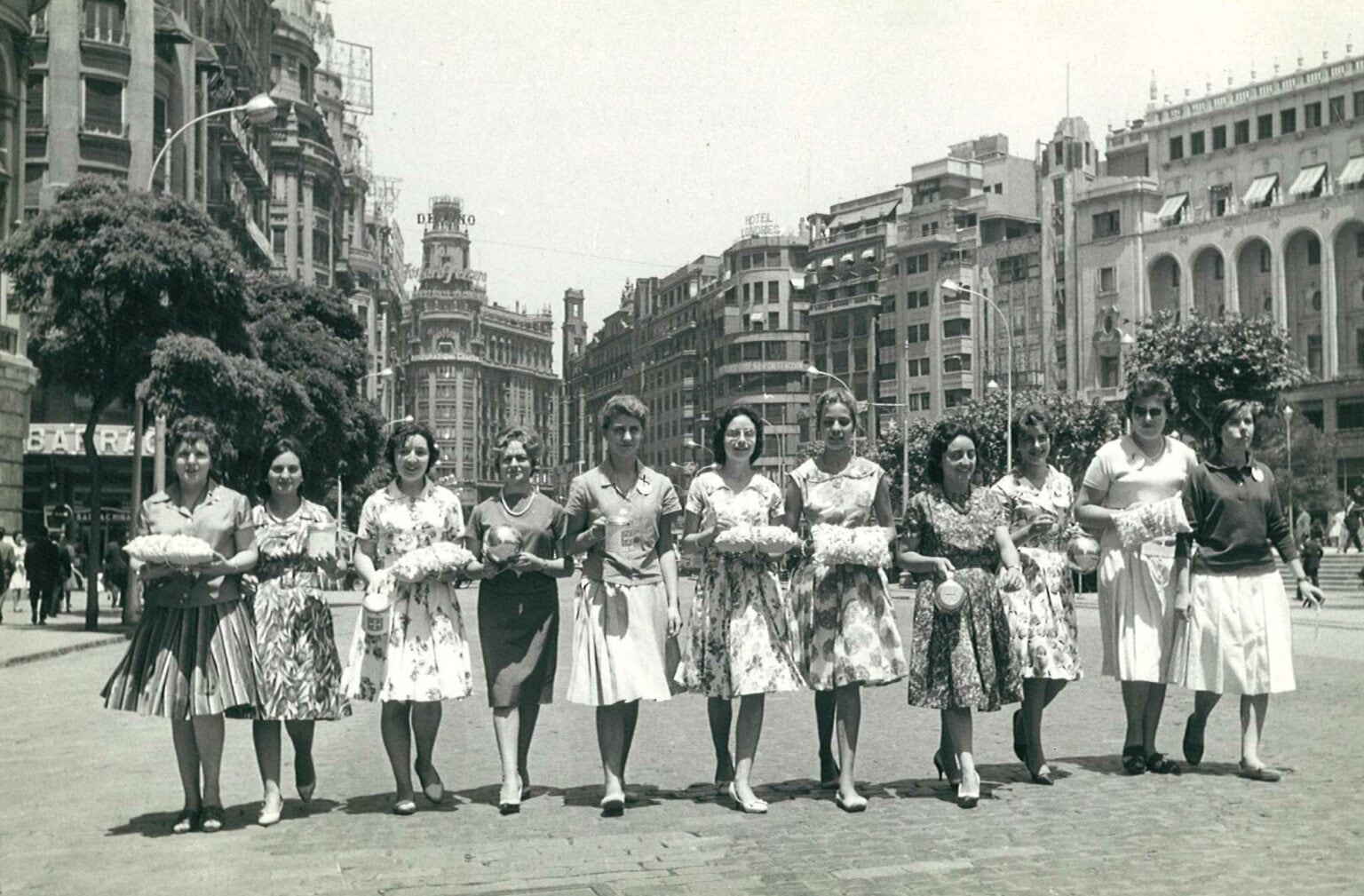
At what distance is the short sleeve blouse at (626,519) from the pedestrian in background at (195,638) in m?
1.77

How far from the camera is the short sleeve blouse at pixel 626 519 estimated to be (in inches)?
319

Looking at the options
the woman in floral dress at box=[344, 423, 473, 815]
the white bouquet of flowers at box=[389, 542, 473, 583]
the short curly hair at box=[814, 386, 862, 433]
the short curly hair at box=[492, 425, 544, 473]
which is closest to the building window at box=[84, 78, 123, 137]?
the short curly hair at box=[492, 425, 544, 473]

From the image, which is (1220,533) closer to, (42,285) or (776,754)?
(776,754)

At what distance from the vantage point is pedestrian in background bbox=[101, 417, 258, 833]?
24.6 ft

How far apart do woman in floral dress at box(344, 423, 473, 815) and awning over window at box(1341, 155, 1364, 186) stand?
3089 inches

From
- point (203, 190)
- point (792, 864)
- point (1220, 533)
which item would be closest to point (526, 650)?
point (792, 864)

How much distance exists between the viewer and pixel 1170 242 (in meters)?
87.1

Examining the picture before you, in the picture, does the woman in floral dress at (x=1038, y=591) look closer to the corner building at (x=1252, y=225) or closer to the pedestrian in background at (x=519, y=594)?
the pedestrian in background at (x=519, y=594)

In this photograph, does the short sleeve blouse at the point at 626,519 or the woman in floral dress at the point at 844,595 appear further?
the short sleeve blouse at the point at 626,519

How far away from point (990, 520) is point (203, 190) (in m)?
53.3

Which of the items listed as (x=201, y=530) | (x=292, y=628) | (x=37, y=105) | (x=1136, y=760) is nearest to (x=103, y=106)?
(x=37, y=105)

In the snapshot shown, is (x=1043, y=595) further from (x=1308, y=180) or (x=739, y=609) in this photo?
(x=1308, y=180)

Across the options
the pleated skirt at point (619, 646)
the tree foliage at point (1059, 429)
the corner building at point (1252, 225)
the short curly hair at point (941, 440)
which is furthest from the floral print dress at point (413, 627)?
the corner building at point (1252, 225)

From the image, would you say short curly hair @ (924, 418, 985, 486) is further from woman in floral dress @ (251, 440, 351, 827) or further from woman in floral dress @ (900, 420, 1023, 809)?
woman in floral dress @ (251, 440, 351, 827)
